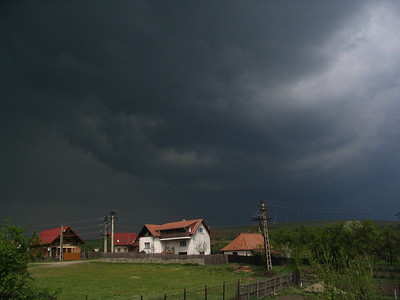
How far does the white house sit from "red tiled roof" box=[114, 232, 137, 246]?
23952 millimetres

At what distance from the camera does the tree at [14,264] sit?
13234mm

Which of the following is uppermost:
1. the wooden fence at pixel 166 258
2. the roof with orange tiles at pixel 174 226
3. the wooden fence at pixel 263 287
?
the roof with orange tiles at pixel 174 226

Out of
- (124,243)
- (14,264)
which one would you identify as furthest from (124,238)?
(14,264)

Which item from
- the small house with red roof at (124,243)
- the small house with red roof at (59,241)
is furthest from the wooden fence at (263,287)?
the small house with red roof at (124,243)

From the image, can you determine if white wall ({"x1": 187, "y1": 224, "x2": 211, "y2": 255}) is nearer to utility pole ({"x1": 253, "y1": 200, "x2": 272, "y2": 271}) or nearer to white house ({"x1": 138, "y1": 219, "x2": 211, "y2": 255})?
white house ({"x1": 138, "y1": 219, "x2": 211, "y2": 255})

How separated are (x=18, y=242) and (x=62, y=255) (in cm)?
8469

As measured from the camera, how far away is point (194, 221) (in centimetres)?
9081

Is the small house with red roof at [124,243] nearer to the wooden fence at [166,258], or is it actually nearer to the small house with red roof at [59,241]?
the small house with red roof at [59,241]

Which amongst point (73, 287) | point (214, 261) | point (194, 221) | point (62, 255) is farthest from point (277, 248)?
point (62, 255)

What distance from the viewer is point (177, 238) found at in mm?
88938

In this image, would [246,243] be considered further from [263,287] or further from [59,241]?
[59,241]

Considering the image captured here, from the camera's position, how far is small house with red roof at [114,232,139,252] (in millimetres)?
119000

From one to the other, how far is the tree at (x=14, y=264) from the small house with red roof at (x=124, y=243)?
107m

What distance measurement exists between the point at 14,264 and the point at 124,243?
111 metres
